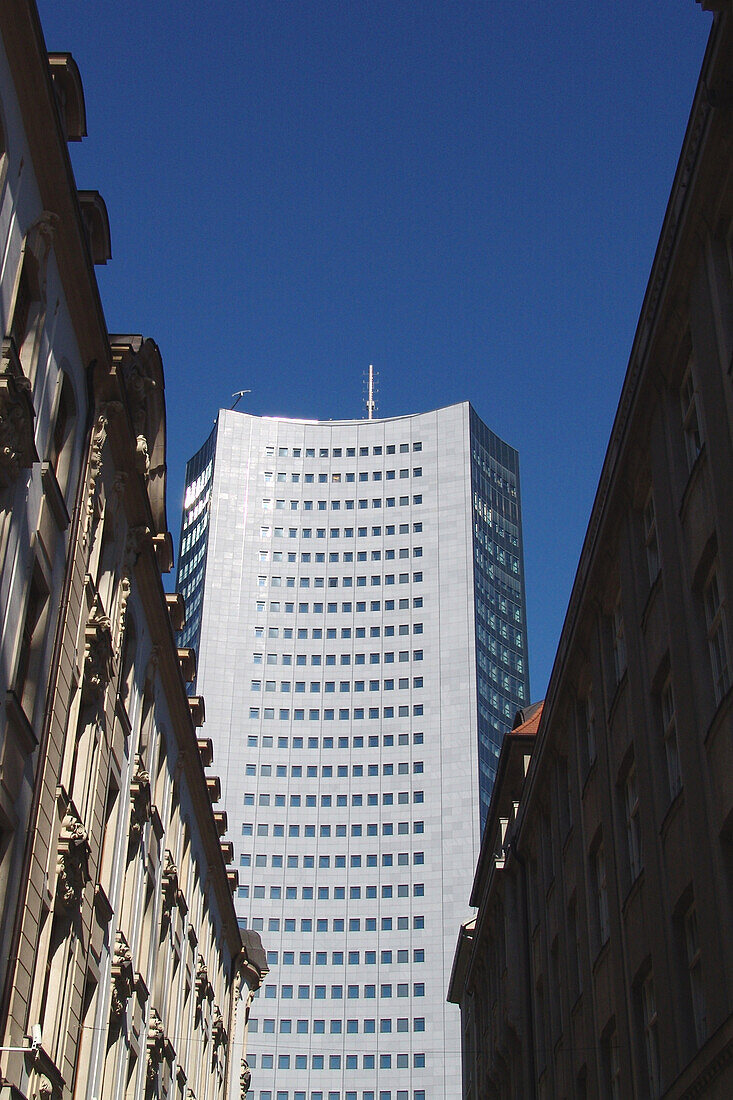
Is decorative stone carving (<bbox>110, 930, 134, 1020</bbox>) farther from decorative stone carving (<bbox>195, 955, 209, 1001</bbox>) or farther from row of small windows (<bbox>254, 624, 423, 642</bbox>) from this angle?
row of small windows (<bbox>254, 624, 423, 642</bbox>)

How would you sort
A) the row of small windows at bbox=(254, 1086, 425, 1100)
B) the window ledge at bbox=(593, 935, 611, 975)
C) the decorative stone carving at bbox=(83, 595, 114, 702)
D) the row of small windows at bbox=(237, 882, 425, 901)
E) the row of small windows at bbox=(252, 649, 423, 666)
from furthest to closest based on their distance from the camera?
1. the row of small windows at bbox=(252, 649, 423, 666)
2. the row of small windows at bbox=(237, 882, 425, 901)
3. the row of small windows at bbox=(254, 1086, 425, 1100)
4. the decorative stone carving at bbox=(83, 595, 114, 702)
5. the window ledge at bbox=(593, 935, 611, 975)

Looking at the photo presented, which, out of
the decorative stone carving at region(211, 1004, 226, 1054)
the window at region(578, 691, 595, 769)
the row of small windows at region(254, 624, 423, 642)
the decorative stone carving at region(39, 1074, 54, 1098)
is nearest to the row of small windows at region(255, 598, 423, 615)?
the row of small windows at region(254, 624, 423, 642)

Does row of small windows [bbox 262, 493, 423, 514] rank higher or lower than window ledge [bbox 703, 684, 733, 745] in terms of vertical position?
higher

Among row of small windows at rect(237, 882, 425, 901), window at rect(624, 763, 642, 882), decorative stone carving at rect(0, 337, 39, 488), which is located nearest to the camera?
decorative stone carving at rect(0, 337, 39, 488)

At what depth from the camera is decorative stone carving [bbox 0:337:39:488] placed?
67.5ft

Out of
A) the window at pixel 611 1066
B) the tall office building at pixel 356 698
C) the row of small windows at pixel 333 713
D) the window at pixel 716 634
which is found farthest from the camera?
the row of small windows at pixel 333 713

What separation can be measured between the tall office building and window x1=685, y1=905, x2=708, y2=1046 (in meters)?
116

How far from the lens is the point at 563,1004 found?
1293 inches

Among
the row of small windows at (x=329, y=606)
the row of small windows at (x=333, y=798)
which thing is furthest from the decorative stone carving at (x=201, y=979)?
the row of small windows at (x=329, y=606)

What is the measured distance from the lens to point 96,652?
2786 centimetres

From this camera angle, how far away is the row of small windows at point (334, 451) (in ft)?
566

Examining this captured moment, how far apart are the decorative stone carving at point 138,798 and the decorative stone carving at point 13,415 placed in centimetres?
1356

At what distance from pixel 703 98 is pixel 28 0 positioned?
11175 millimetres

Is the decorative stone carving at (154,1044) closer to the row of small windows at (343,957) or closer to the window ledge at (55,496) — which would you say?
the window ledge at (55,496)
